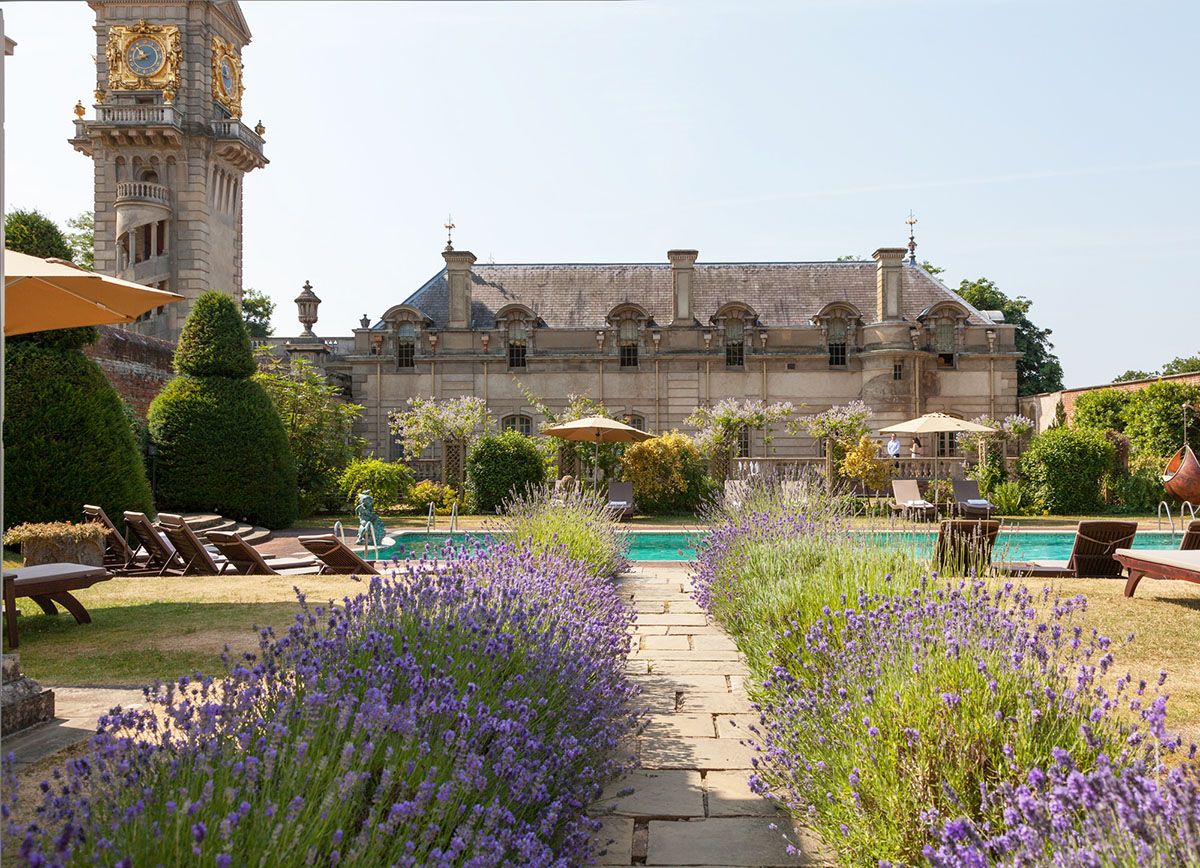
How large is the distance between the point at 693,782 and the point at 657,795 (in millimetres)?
233

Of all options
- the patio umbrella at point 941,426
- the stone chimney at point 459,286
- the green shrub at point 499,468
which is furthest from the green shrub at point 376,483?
the patio umbrella at point 941,426

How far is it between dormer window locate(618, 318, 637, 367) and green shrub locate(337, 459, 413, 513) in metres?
9.73

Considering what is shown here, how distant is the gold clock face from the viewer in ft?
109

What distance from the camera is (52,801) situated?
2.16 metres

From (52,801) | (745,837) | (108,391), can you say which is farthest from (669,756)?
(108,391)

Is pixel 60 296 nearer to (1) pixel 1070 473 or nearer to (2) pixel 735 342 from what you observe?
(1) pixel 1070 473

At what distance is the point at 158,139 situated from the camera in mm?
32812

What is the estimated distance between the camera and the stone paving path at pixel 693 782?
3412 millimetres

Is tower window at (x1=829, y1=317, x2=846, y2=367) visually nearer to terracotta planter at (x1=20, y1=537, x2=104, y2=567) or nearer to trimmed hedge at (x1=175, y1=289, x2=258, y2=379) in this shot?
trimmed hedge at (x1=175, y1=289, x2=258, y2=379)

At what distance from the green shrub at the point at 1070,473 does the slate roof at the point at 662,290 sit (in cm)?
915

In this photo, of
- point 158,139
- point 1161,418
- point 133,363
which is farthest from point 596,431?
point 158,139

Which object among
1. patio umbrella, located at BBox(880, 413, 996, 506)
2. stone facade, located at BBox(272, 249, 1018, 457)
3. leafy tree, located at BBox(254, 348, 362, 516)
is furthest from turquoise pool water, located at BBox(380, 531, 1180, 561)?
stone facade, located at BBox(272, 249, 1018, 457)

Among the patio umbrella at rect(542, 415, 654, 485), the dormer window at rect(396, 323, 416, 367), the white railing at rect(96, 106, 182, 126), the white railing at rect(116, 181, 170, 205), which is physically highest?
the white railing at rect(96, 106, 182, 126)

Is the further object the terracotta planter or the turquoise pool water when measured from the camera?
the turquoise pool water
